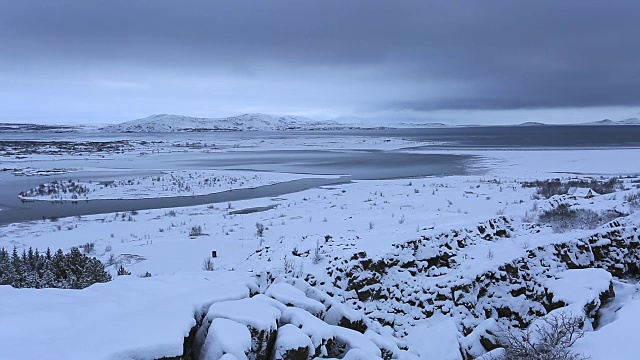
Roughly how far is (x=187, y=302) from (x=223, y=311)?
529 millimetres

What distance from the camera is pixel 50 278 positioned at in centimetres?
790

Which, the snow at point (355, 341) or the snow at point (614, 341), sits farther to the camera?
the snow at point (355, 341)

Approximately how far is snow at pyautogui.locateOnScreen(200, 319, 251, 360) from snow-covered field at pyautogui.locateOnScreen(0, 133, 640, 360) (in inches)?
0.8

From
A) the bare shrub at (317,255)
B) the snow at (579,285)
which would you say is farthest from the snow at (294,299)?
the snow at (579,285)

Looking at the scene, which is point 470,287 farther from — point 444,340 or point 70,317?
point 70,317

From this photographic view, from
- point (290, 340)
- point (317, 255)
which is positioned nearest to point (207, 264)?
point (317, 255)

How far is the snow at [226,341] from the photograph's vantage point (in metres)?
4.50

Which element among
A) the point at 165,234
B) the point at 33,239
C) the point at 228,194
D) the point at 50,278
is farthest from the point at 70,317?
the point at 228,194

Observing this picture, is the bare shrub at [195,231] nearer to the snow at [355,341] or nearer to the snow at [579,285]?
the snow at [355,341]

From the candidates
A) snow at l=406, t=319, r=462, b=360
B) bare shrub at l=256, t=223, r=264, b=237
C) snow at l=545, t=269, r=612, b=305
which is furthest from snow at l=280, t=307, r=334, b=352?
bare shrub at l=256, t=223, r=264, b=237

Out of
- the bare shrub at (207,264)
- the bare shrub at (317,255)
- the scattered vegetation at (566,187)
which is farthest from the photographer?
the scattered vegetation at (566,187)

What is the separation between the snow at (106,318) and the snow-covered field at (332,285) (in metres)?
0.02

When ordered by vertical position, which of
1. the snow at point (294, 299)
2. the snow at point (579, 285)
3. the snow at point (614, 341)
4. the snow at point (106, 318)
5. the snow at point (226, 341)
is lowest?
the snow at point (579, 285)

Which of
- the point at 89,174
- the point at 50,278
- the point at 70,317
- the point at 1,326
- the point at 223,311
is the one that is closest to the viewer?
the point at 1,326
